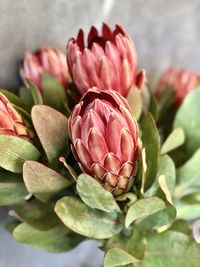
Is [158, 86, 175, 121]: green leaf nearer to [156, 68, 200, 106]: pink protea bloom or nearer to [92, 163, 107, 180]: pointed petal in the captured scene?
[156, 68, 200, 106]: pink protea bloom

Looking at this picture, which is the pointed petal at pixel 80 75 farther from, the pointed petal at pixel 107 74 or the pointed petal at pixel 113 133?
the pointed petal at pixel 113 133

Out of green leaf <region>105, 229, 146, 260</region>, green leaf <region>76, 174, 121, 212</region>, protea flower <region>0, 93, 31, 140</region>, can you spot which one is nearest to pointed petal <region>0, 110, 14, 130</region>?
protea flower <region>0, 93, 31, 140</region>

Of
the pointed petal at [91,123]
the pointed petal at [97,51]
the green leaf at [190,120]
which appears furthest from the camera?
the green leaf at [190,120]

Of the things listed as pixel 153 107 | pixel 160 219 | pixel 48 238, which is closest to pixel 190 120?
pixel 153 107

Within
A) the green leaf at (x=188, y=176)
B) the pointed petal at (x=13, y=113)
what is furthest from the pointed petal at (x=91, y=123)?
the green leaf at (x=188, y=176)

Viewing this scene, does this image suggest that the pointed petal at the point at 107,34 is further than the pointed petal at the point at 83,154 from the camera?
Yes

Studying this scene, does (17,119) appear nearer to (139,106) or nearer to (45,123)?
(45,123)
